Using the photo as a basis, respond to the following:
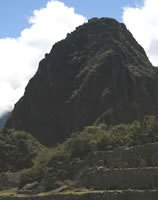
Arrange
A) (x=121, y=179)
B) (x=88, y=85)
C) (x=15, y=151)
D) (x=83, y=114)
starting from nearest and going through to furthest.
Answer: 1. (x=121, y=179)
2. (x=15, y=151)
3. (x=83, y=114)
4. (x=88, y=85)

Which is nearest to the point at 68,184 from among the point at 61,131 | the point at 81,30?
the point at 61,131

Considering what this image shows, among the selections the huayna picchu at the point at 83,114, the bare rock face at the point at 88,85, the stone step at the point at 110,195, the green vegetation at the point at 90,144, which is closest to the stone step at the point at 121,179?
the huayna picchu at the point at 83,114

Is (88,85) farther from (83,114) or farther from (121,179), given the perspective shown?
(121,179)

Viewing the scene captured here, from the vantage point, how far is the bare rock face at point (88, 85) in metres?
98.6

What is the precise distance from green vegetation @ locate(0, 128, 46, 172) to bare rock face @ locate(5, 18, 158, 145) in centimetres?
2807

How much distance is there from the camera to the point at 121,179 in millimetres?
27109

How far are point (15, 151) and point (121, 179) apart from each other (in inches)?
1429

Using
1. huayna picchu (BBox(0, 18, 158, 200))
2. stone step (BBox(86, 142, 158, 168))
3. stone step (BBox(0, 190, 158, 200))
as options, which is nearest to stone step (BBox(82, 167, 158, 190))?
huayna picchu (BBox(0, 18, 158, 200))

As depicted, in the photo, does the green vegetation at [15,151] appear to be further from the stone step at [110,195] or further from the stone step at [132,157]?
the stone step at [110,195]

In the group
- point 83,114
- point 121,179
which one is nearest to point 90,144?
point 121,179

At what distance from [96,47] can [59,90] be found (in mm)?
16816

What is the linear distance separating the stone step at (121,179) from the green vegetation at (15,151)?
29469 millimetres

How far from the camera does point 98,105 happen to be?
98562 millimetres

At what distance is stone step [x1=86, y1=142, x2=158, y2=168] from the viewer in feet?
95.8
